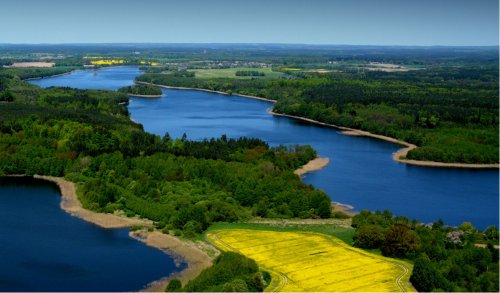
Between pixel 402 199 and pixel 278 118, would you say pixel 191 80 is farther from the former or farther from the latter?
pixel 402 199

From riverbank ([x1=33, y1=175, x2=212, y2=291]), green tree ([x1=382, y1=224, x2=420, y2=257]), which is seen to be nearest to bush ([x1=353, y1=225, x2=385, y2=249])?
green tree ([x1=382, y1=224, x2=420, y2=257])

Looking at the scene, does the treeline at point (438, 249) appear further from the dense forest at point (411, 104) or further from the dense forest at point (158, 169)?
the dense forest at point (411, 104)

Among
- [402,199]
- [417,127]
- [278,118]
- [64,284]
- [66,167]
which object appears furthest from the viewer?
[278,118]

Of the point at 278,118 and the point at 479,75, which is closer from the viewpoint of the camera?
the point at 278,118

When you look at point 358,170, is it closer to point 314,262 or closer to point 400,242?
point 400,242

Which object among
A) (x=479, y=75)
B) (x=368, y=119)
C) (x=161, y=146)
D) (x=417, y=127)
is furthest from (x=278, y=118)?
(x=479, y=75)

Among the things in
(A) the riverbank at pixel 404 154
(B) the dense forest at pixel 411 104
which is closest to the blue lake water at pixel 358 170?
(A) the riverbank at pixel 404 154

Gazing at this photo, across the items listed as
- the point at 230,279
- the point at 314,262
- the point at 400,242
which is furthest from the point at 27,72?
the point at 230,279
